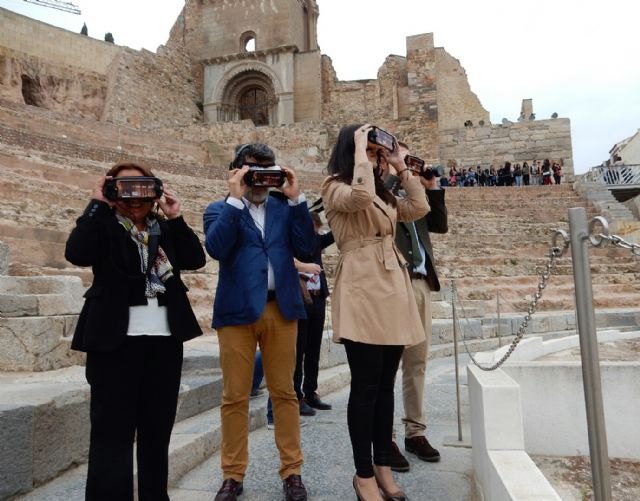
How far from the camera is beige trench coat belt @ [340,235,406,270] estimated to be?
2.45 metres

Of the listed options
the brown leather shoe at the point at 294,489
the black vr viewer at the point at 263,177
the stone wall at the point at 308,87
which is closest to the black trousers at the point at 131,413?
the brown leather shoe at the point at 294,489

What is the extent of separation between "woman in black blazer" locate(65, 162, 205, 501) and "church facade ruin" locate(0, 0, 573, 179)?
18066 millimetres

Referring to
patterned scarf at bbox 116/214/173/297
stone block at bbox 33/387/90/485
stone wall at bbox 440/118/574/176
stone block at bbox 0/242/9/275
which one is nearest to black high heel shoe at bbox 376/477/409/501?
patterned scarf at bbox 116/214/173/297

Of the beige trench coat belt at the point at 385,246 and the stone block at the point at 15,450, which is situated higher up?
the beige trench coat belt at the point at 385,246

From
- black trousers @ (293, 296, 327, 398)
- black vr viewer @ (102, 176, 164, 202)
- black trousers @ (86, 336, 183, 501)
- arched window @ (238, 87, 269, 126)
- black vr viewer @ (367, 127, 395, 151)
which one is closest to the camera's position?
black trousers @ (86, 336, 183, 501)

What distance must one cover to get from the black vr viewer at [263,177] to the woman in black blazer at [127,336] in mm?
432

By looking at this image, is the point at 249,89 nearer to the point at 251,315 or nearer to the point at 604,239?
the point at 251,315

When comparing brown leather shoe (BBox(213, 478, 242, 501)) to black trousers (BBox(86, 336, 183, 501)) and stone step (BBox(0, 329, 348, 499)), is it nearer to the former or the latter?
black trousers (BBox(86, 336, 183, 501))

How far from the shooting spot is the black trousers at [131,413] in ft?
6.34

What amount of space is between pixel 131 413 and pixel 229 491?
0.63 meters

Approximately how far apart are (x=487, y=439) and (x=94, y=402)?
1554mm

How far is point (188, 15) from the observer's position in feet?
97.9

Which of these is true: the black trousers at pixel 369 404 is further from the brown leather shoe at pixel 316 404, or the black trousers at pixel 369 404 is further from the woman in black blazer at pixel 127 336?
the brown leather shoe at pixel 316 404

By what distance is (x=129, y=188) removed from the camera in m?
2.08
